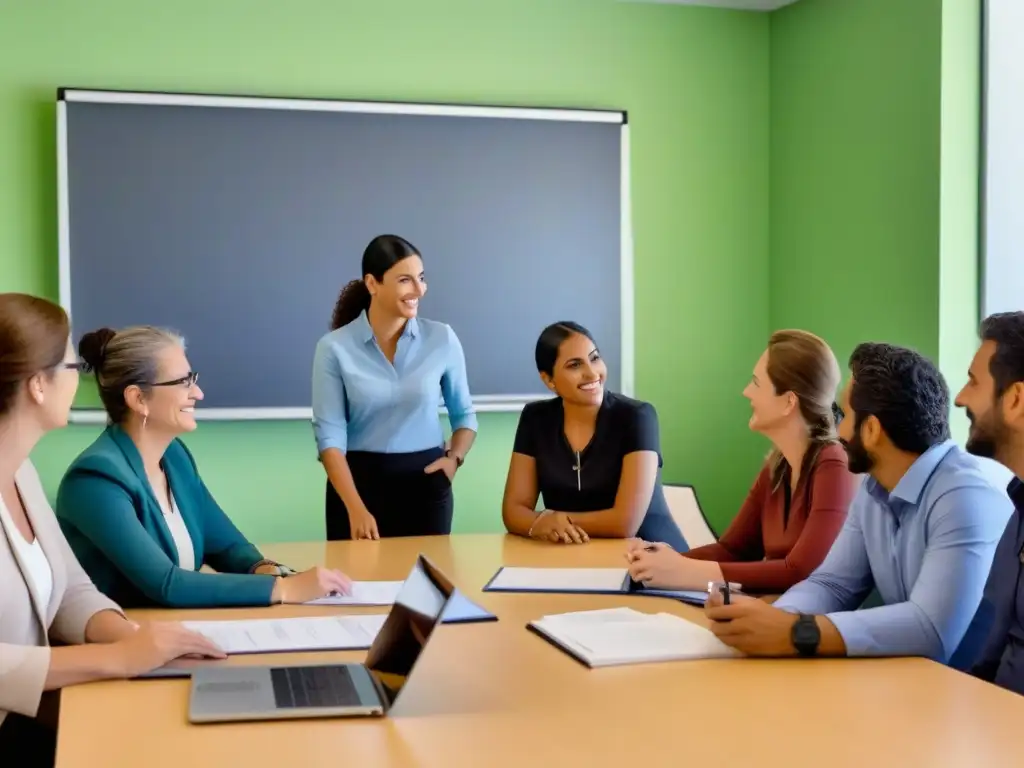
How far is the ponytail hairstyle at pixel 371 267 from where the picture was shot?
3.52m

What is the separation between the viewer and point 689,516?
4.28 meters

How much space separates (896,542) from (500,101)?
10.1ft

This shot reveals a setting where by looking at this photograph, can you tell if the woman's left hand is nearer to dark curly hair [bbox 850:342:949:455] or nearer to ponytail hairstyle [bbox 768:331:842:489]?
ponytail hairstyle [bbox 768:331:842:489]

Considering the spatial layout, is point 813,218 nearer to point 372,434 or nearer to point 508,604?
point 372,434

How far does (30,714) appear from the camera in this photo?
171cm

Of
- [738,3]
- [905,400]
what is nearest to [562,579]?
[905,400]

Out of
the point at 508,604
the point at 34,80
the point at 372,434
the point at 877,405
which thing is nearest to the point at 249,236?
the point at 34,80

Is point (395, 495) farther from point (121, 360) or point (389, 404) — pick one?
point (121, 360)

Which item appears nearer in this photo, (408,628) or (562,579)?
(408,628)

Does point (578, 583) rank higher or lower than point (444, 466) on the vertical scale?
lower

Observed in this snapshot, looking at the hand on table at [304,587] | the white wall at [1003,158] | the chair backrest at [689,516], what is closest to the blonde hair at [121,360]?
the hand on table at [304,587]

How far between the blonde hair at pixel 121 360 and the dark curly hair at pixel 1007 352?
1676 mm

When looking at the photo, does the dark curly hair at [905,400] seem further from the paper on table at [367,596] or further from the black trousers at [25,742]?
the black trousers at [25,742]

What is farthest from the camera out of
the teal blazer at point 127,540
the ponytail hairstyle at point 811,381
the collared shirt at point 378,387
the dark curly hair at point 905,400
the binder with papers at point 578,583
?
the collared shirt at point 378,387
